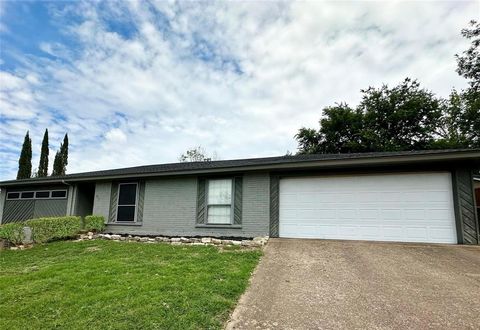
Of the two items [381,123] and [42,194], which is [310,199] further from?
[381,123]

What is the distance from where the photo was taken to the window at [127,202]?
11047 millimetres

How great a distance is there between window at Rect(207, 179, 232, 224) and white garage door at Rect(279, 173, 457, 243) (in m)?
1.77

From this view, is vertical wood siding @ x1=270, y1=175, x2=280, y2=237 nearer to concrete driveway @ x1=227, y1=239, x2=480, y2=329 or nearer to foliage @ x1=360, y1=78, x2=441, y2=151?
concrete driveway @ x1=227, y1=239, x2=480, y2=329

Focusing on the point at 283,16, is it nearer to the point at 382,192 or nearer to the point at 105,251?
the point at 382,192

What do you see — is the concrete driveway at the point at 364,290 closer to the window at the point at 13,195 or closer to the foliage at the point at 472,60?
the window at the point at 13,195

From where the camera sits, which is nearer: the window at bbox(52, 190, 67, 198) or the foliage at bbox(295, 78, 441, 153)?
the window at bbox(52, 190, 67, 198)

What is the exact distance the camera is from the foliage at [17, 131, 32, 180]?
88.1ft

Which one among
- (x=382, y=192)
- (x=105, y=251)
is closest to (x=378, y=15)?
(x=382, y=192)

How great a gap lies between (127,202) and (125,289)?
7446mm

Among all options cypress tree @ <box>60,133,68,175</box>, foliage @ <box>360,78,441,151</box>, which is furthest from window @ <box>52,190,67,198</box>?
foliage @ <box>360,78,441,151</box>

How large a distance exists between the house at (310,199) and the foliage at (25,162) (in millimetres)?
20526

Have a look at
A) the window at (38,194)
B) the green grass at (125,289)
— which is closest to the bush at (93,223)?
the window at (38,194)

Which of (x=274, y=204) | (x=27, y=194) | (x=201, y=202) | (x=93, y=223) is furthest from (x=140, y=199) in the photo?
(x=27, y=194)

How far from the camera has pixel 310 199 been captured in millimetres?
8609
